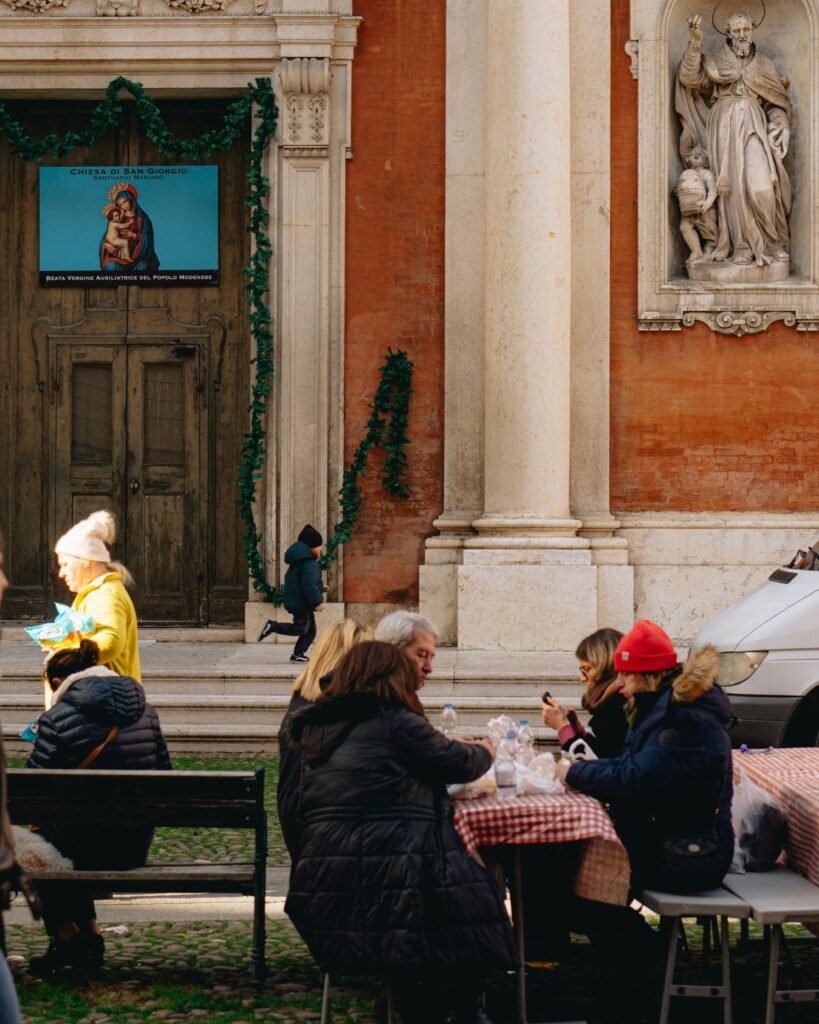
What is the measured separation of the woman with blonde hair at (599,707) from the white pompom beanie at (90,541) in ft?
6.60

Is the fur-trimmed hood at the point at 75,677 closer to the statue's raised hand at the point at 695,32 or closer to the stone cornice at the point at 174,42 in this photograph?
the stone cornice at the point at 174,42

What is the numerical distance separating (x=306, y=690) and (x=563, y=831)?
36.9 inches

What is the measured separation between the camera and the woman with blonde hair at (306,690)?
5164 mm

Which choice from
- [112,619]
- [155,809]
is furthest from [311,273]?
[155,809]

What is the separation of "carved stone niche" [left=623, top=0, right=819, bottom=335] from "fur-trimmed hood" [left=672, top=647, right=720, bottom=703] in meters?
8.65

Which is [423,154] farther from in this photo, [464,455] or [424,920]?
[424,920]

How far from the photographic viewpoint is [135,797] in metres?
5.54

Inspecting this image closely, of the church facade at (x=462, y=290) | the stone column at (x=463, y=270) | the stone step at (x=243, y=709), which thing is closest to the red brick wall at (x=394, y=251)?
the church facade at (x=462, y=290)

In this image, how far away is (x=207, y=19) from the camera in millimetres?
13562

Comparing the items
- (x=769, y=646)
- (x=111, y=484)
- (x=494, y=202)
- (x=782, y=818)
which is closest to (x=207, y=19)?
(x=494, y=202)

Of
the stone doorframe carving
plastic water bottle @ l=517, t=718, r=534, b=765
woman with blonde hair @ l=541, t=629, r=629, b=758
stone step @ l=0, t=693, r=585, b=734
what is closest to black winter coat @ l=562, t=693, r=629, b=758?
woman with blonde hair @ l=541, t=629, r=629, b=758

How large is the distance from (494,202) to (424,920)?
9060 mm

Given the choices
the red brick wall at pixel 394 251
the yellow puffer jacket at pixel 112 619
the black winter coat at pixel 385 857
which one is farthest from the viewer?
the red brick wall at pixel 394 251

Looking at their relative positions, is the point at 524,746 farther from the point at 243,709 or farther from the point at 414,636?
the point at 243,709
